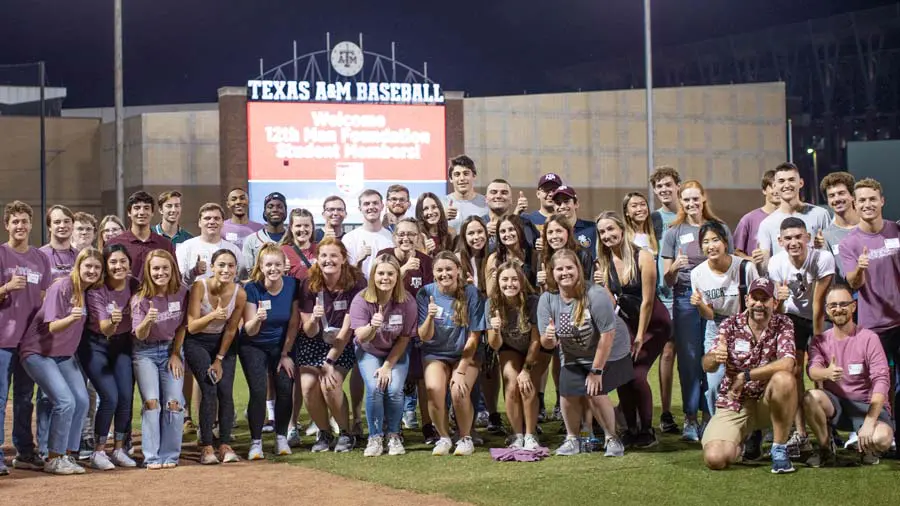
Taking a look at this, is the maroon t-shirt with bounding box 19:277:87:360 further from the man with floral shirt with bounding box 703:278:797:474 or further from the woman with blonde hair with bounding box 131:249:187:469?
the man with floral shirt with bounding box 703:278:797:474

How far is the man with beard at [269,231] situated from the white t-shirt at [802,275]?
4390 millimetres

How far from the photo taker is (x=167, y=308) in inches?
333

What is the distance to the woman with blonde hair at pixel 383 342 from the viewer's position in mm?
8766

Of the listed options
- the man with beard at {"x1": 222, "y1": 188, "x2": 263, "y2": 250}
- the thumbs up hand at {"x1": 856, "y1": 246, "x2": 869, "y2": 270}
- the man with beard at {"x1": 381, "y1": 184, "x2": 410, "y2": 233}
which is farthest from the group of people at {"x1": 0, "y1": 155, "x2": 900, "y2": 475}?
the man with beard at {"x1": 222, "y1": 188, "x2": 263, "y2": 250}

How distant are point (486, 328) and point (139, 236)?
292 cm

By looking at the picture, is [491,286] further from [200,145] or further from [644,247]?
[200,145]

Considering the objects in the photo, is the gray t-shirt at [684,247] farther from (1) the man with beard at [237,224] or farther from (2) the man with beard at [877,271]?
(1) the man with beard at [237,224]

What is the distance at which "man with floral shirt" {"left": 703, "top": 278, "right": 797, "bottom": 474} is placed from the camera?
301 inches

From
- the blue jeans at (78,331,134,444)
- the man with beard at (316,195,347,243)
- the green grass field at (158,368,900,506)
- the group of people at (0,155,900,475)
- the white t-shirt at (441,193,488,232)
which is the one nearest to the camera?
the green grass field at (158,368,900,506)

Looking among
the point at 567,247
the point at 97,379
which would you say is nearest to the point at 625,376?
the point at 567,247

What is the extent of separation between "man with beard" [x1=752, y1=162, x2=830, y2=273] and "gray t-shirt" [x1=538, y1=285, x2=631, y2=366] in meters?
1.23

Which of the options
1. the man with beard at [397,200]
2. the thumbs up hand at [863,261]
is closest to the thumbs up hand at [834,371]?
the thumbs up hand at [863,261]

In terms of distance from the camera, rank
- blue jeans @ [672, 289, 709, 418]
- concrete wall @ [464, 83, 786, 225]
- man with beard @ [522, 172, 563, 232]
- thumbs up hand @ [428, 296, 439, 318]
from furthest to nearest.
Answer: concrete wall @ [464, 83, 786, 225], man with beard @ [522, 172, 563, 232], blue jeans @ [672, 289, 709, 418], thumbs up hand @ [428, 296, 439, 318]

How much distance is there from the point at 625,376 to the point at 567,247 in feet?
3.56
